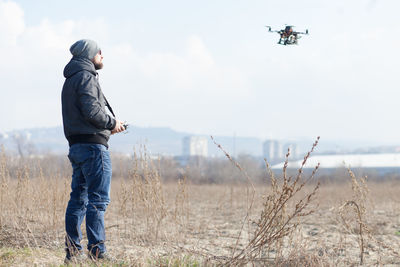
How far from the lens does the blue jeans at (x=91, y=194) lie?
322 cm

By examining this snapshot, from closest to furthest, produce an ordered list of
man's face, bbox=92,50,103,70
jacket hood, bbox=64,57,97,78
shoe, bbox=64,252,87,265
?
shoe, bbox=64,252,87,265 < jacket hood, bbox=64,57,97,78 < man's face, bbox=92,50,103,70

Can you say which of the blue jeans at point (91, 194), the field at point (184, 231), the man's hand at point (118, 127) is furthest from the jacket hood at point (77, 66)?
the field at point (184, 231)

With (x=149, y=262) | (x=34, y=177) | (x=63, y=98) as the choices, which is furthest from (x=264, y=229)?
(x=34, y=177)

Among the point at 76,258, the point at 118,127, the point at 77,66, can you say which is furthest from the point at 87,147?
the point at 76,258

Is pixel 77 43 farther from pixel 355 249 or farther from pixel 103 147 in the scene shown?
pixel 355 249

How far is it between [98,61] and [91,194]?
102cm

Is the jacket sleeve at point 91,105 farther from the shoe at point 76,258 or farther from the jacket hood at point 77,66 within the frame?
the shoe at point 76,258

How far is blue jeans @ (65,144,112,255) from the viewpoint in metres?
3.22

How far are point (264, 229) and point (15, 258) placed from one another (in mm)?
1798

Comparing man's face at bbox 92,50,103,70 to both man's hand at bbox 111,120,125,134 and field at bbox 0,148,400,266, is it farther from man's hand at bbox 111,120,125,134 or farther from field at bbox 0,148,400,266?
field at bbox 0,148,400,266

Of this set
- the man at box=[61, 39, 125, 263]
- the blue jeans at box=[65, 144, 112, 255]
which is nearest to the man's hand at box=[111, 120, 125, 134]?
the man at box=[61, 39, 125, 263]

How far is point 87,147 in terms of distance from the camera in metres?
3.24

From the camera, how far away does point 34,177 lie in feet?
18.4

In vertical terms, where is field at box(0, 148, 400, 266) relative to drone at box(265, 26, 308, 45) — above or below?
below
